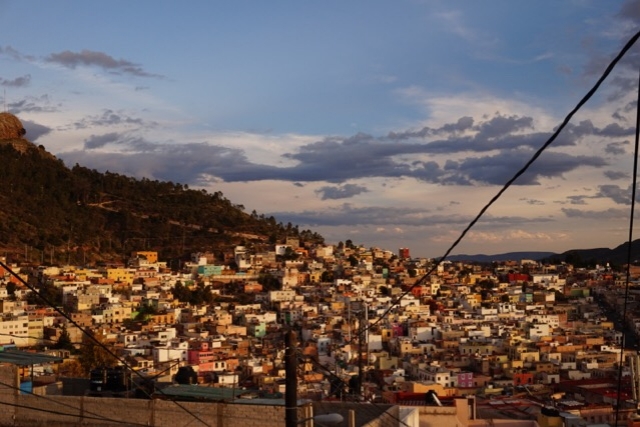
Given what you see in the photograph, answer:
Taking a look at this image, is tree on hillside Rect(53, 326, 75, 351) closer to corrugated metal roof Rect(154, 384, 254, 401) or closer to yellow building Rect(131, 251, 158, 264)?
corrugated metal roof Rect(154, 384, 254, 401)

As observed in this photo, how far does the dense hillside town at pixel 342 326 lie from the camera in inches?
721

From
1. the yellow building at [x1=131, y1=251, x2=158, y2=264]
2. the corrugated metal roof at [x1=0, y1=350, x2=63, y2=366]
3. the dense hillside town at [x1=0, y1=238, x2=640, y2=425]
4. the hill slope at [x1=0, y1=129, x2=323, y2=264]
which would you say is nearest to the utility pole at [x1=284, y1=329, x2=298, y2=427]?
the dense hillside town at [x1=0, y1=238, x2=640, y2=425]

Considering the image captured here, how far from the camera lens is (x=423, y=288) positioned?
151 ft

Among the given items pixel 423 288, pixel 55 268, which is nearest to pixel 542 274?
pixel 423 288

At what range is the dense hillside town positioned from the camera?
18309mm

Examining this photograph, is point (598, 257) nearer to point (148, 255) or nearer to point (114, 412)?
point (148, 255)

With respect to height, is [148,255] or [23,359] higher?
[148,255]

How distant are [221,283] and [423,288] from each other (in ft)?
35.5

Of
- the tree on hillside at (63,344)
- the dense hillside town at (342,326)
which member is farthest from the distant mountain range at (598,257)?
the tree on hillside at (63,344)

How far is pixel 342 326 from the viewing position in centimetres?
3325

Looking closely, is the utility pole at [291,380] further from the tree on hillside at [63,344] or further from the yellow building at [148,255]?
the yellow building at [148,255]

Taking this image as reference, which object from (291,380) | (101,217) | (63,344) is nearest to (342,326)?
(63,344)

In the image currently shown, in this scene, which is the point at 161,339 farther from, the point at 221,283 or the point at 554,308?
the point at 554,308

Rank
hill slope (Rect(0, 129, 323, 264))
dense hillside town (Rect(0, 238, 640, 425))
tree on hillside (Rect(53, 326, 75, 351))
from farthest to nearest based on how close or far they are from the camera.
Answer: hill slope (Rect(0, 129, 323, 264)) → tree on hillside (Rect(53, 326, 75, 351)) → dense hillside town (Rect(0, 238, 640, 425))
